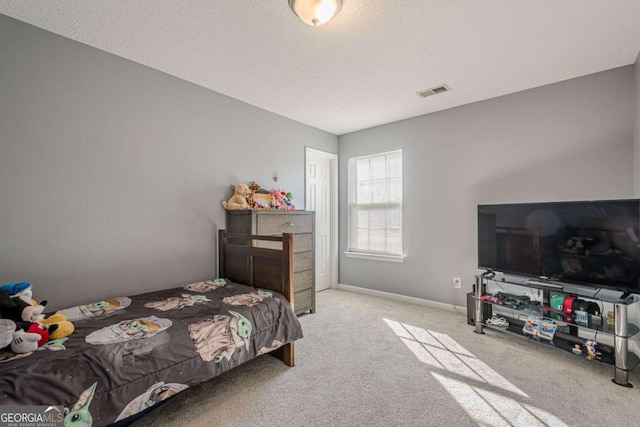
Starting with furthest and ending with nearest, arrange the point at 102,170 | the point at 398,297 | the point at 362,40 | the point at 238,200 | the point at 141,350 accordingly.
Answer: the point at 398,297, the point at 238,200, the point at 102,170, the point at 362,40, the point at 141,350

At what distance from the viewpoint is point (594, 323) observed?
212 centimetres

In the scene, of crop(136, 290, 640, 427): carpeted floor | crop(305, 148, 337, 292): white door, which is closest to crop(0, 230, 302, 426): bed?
crop(136, 290, 640, 427): carpeted floor

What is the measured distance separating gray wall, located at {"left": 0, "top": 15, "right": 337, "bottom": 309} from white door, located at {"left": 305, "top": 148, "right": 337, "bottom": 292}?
1.34 meters

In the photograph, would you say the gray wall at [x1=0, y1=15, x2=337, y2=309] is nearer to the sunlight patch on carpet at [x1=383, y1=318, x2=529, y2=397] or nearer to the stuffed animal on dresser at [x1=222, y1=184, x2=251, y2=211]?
the stuffed animal on dresser at [x1=222, y1=184, x2=251, y2=211]

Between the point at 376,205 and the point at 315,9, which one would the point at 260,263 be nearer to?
the point at 315,9

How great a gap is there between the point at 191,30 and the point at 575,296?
11.4 ft

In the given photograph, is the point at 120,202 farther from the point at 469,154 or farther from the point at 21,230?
the point at 469,154

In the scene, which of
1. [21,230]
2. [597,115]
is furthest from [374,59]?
[21,230]

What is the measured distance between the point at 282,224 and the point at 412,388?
1875 millimetres

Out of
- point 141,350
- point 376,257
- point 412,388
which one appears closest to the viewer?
point 141,350

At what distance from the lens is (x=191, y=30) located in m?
1.92

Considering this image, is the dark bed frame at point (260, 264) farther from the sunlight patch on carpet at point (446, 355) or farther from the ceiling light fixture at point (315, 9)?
the ceiling light fixture at point (315, 9)

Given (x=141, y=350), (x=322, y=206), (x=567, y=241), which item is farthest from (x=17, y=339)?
(x=567, y=241)

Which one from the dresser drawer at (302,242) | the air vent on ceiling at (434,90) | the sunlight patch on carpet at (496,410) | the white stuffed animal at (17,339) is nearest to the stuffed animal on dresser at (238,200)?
the dresser drawer at (302,242)
